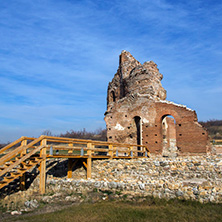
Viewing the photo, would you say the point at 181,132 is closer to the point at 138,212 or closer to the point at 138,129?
the point at 138,129

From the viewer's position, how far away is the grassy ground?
6.66 m

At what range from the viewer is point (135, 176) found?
1130cm

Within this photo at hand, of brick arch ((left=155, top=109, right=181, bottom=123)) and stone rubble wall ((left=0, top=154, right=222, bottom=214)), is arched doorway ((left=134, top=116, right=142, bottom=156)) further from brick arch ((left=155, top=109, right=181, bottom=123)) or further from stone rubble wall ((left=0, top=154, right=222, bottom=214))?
stone rubble wall ((left=0, top=154, right=222, bottom=214))

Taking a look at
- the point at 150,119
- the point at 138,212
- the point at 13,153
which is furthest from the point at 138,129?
the point at 138,212

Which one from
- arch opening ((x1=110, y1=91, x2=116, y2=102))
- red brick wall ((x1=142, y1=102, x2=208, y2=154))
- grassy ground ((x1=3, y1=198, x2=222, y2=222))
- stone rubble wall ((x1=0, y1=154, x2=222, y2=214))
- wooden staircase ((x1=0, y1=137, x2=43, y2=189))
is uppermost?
arch opening ((x1=110, y1=91, x2=116, y2=102))

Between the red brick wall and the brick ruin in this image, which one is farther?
the brick ruin

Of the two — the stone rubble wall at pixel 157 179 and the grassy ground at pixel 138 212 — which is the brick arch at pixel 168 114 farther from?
the grassy ground at pixel 138 212

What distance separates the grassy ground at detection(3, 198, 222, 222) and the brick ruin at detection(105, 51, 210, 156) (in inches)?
380

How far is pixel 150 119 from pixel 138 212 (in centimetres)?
1240

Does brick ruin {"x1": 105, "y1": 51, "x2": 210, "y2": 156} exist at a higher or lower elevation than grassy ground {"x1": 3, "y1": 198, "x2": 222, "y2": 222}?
higher

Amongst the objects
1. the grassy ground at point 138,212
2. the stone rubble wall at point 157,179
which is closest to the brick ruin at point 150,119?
the stone rubble wall at point 157,179

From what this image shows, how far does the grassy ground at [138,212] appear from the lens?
21.9ft

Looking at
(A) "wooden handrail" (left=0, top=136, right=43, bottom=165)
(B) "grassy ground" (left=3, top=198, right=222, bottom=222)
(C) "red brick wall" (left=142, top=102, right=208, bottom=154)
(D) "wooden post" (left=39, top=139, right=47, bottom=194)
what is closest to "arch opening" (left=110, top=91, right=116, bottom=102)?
(C) "red brick wall" (left=142, top=102, right=208, bottom=154)

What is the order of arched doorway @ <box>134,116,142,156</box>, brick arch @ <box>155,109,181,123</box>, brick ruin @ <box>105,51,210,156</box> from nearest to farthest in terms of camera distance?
brick ruin @ <box>105,51,210,156</box> < brick arch @ <box>155,109,181,123</box> < arched doorway @ <box>134,116,142,156</box>
